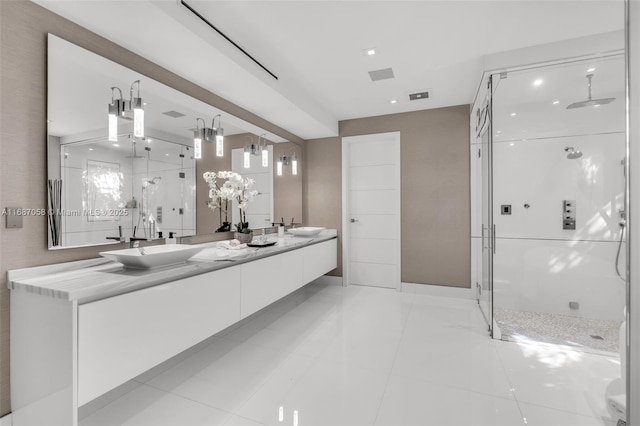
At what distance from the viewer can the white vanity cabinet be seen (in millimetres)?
1354

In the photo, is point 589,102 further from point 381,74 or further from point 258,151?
point 258,151

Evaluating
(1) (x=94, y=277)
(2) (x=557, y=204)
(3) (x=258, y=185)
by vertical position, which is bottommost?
(1) (x=94, y=277)

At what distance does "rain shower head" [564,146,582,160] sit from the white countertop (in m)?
3.88

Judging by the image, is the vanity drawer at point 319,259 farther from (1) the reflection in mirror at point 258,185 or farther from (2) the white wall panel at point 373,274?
(1) the reflection in mirror at point 258,185

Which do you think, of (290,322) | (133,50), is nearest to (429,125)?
(290,322)

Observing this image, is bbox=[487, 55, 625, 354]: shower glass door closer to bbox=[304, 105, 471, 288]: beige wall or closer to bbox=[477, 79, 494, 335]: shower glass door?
bbox=[477, 79, 494, 335]: shower glass door

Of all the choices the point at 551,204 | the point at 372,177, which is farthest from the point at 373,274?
the point at 551,204

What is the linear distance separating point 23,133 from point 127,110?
66cm

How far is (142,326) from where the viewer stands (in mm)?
1623

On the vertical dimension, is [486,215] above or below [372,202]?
below

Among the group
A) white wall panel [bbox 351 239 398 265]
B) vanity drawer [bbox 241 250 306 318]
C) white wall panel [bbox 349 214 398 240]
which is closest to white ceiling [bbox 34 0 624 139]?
vanity drawer [bbox 241 250 306 318]

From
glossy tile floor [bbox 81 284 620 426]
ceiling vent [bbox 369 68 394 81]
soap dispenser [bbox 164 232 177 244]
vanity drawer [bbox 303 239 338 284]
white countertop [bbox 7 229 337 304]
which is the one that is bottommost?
glossy tile floor [bbox 81 284 620 426]

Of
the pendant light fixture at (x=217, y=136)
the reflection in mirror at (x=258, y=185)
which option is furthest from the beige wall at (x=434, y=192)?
the pendant light fixture at (x=217, y=136)

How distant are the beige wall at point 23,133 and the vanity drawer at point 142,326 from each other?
57 centimetres
